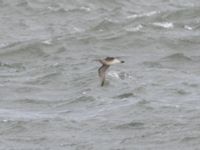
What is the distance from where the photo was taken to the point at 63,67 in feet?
69.3

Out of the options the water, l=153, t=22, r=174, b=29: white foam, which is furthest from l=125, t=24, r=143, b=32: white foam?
l=153, t=22, r=174, b=29: white foam

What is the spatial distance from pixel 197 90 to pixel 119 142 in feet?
11.6

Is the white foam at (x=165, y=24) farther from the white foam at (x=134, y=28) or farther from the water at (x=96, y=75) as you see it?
the white foam at (x=134, y=28)

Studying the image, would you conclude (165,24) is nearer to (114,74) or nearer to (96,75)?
(114,74)

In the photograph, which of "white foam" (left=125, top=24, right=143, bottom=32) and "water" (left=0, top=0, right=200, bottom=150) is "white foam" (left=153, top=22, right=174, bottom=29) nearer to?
"water" (left=0, top=0, right=200, bottom=150)

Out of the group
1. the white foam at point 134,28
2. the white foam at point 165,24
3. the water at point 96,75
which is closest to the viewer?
the water at point 96,75

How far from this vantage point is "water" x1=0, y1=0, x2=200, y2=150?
1573cm

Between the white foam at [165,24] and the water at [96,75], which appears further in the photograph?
the white foam at [165,24]

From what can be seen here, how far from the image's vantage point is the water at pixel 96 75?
1573cm

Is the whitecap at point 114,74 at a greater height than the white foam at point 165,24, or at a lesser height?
greater

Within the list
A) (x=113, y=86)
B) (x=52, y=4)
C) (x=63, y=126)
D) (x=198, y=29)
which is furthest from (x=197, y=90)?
(x=52, y=4)

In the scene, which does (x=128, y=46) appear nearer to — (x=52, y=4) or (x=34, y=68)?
(x=34, y=68)

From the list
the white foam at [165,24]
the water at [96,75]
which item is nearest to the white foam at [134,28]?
the water at [96,75]

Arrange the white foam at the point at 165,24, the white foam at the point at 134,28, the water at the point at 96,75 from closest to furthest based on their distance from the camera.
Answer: the water at the point at 96,75, the white foam at the point at 134,28, the white foam at the point at 165,24
